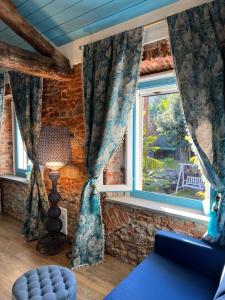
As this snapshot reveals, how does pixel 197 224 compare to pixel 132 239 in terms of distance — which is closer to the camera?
pixel 197 224

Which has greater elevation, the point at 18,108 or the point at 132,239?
the point at 18,108

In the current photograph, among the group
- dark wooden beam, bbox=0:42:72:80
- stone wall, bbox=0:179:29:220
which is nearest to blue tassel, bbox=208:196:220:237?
dark wooden beam, bbox=0:42:72:80

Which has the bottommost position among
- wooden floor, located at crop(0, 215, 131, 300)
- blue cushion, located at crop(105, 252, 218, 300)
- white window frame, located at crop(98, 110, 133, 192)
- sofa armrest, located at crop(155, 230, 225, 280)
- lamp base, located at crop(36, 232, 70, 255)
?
wooden floor, located at crop(0, 215, 131, 300)

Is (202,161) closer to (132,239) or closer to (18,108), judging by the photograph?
(132,239)

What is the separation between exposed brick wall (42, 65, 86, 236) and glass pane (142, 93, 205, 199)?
2.65ft

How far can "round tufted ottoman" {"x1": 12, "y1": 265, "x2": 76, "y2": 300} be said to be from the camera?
1.56 metres

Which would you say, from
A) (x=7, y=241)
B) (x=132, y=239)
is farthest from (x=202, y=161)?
(x=7, y=241)

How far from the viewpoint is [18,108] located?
3.53 m

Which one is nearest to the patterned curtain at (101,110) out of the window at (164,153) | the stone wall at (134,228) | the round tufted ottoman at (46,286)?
the stone wall at (134,228)

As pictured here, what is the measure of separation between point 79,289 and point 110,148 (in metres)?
1.40

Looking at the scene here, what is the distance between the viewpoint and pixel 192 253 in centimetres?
183

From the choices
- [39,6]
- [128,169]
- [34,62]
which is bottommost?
[128,169]

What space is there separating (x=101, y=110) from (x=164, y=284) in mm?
1714

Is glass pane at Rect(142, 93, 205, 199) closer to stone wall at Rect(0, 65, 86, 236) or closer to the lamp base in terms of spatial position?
stone wall at Rect(0, 65, 86, 236)
